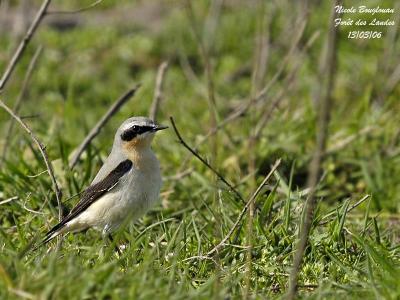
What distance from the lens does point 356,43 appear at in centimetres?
1164

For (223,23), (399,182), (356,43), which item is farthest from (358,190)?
(223,23)

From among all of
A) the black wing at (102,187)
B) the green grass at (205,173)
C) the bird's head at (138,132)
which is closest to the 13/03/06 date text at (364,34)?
the green grass at (205,173)

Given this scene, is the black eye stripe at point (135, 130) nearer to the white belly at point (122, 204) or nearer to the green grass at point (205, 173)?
the white belly at point (122, 204)

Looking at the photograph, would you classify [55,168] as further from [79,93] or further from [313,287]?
[79,93]

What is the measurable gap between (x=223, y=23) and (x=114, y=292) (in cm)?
900

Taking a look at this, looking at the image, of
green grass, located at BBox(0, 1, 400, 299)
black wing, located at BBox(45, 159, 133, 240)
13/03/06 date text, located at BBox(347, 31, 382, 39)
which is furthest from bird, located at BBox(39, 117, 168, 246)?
13/03/06 date text, located at BBox(347, 31, 382, 39)

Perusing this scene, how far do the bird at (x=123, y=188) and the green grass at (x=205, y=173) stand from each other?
15cm

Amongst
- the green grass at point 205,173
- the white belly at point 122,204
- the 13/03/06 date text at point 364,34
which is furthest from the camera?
the 13/03/06 date text at point 364,34

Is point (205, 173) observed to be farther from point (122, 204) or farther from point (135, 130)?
point (122, 204)

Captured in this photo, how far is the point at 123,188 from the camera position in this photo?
5.59 meters

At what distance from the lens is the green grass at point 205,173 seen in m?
4.43

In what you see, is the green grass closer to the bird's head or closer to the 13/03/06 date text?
the 13/03/06 date text

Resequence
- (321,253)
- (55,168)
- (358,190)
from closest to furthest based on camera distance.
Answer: (321,253), (55,168), (358,190)

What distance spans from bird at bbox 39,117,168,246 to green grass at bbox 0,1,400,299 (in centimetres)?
15
